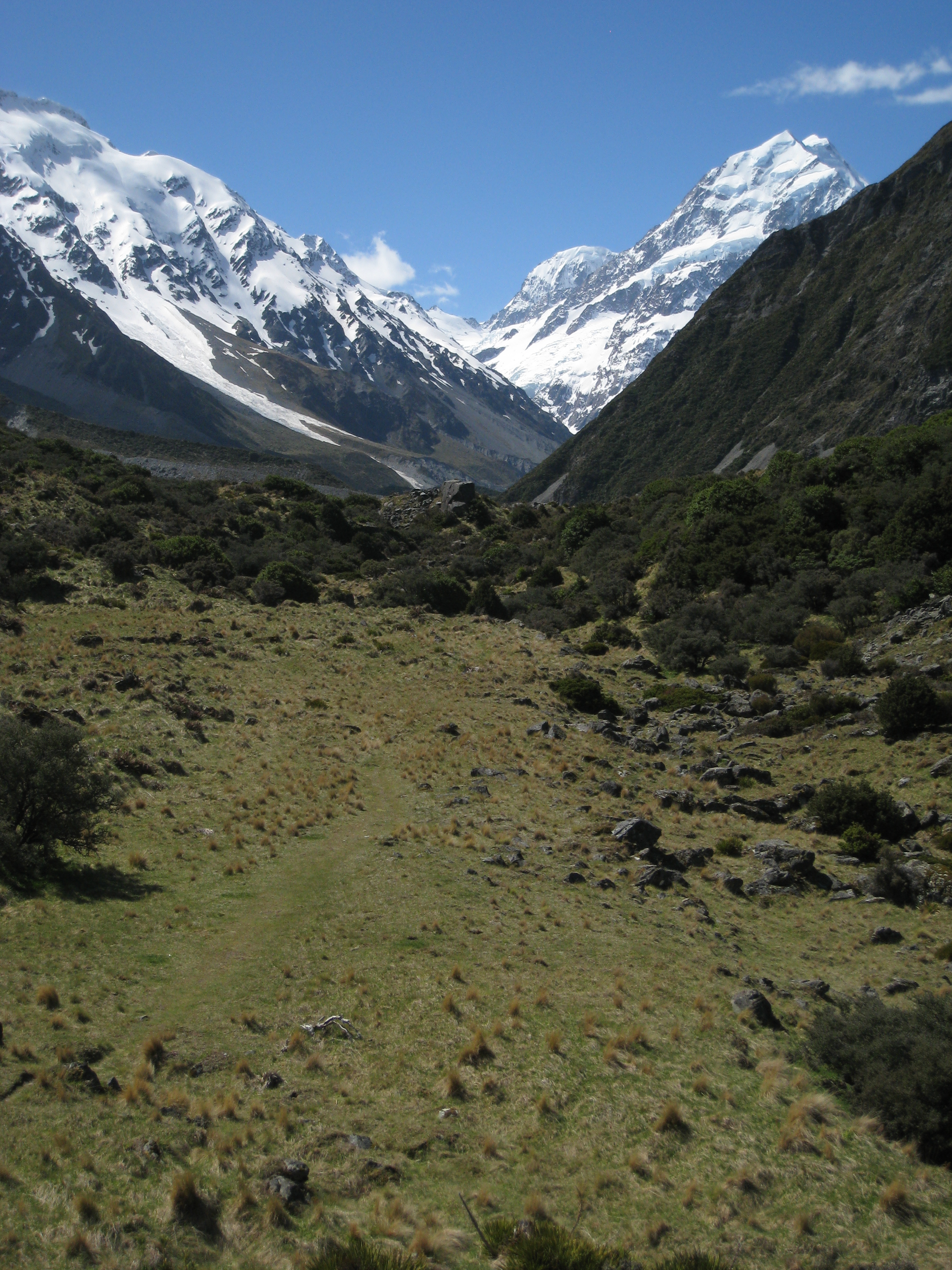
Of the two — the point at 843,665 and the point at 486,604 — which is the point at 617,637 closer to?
the point at 486,604

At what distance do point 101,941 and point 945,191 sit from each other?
157 meters

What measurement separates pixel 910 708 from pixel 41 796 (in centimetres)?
2332

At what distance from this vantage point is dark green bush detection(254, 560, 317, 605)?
158 feet

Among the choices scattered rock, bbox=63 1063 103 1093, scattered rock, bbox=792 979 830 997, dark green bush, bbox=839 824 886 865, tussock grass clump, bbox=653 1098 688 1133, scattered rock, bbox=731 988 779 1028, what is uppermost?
dark green bush, bbox=839 824 886 865

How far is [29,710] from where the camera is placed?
20.8 meters

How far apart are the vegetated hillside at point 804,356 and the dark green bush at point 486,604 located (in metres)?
75.7

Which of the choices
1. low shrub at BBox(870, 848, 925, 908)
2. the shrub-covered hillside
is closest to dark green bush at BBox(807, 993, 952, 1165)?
low shrub at BBox(870, 848, 925, 908)

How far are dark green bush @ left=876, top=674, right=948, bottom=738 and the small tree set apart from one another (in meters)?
22.0

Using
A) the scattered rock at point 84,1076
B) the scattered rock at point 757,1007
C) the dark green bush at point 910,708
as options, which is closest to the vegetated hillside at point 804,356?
the dark green bush at point 910,708

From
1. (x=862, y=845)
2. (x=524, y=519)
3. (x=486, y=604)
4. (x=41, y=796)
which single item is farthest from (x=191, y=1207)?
(x=524, y=519)

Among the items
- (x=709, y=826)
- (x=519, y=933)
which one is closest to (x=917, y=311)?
(x=709, y=826)

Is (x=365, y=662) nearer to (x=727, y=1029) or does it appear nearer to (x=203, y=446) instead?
(x=727, y=1029)

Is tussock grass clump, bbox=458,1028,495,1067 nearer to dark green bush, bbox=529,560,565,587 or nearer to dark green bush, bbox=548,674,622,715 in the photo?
dark green bush, bbox=548,674,622,715

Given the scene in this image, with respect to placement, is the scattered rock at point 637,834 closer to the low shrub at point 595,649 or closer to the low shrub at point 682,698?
the low shrub at point 682,698
